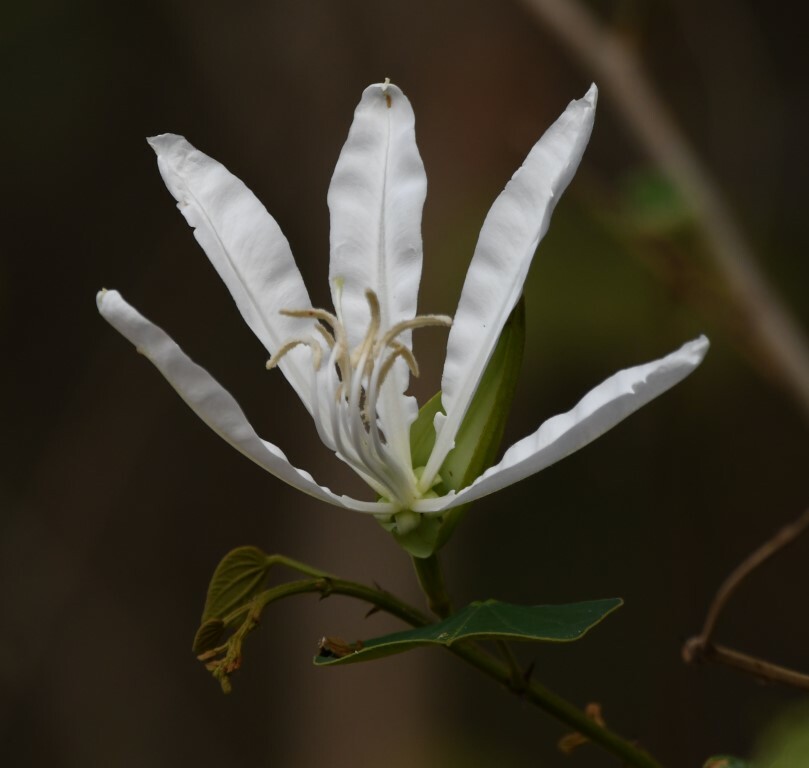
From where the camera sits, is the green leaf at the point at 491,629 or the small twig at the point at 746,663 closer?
the green leaf at the point at 491,629

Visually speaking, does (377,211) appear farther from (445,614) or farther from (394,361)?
(445,614)

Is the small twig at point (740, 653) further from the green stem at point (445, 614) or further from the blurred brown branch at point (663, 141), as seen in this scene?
the blurred brown branch at point (663, 141)

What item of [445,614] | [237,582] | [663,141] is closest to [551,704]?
[445,614]

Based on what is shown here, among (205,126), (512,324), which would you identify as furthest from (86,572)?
(512,324)

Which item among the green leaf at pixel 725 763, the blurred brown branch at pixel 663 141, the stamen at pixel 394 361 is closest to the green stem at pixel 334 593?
the stamen at pixel 394 361


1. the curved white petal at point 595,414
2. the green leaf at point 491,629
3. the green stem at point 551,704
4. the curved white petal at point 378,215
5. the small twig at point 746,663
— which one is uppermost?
the curved white petal at point 378,215

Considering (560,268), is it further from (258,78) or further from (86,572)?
(86,572)

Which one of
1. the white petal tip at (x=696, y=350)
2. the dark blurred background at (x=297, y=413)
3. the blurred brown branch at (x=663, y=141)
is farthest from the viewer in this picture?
the dark blurred background at (x=297, y=413)

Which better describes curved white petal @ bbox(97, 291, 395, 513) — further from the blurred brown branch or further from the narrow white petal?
the blurred brown branch
